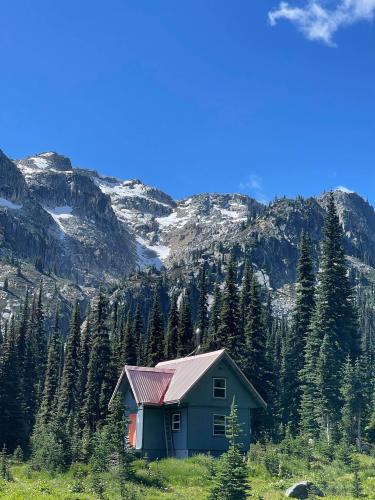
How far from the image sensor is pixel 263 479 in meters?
37.2

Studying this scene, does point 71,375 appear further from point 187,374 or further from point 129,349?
point 187,374

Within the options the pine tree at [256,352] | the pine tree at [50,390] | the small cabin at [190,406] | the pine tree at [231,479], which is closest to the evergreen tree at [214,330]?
the pine tree at [256,352]

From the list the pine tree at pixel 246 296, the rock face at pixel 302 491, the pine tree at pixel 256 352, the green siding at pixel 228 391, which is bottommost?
the rock face at pixel 302 491

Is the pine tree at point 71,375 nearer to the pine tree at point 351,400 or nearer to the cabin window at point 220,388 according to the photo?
the cabin window at point 220,388

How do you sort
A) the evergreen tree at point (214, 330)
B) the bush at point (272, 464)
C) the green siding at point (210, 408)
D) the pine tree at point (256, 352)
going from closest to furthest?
1. the bush at point (272, 464)
2. the green siding at point (210, 408)
3. the pine tree at point (256, 352)
4. the evergreen tree at point (214, 330)

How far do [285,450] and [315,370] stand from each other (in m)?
14.6

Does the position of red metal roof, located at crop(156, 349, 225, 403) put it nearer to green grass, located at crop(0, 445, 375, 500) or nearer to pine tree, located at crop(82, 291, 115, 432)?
green grass, located at crop(0, 445, 375, 500)

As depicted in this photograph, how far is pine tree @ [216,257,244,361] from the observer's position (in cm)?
6475

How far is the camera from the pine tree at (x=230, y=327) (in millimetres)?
64750

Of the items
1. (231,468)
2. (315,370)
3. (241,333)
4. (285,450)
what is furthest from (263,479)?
(241,333)

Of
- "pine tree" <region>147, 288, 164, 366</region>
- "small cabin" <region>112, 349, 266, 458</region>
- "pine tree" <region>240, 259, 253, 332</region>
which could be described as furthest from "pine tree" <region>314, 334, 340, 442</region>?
"pine tree" <region>147, 288, 164, 366</region>

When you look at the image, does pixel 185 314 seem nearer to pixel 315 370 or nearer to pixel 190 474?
pixel 315 370

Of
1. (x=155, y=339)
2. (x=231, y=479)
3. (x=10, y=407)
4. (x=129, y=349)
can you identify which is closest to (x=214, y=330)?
(x=155, y=339)

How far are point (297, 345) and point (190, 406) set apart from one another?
81.6ft
